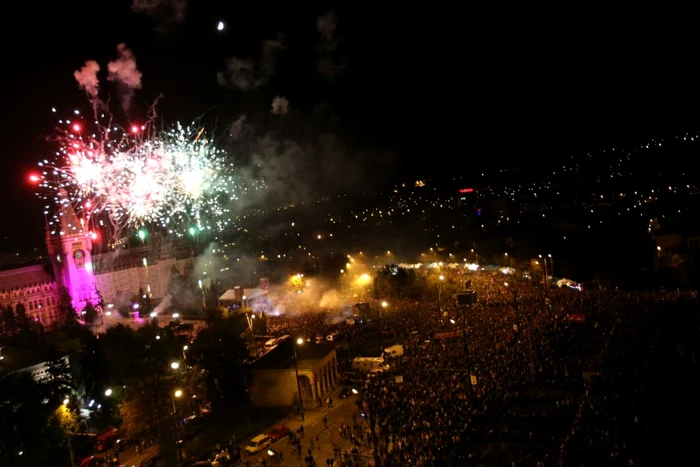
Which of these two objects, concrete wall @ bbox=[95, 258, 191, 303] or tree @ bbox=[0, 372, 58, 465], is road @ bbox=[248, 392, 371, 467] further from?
concrete wall @ bbox=[95, 258, 191, 303]

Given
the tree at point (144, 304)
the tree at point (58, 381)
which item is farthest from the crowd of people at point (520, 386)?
the tree at point (144, 304)

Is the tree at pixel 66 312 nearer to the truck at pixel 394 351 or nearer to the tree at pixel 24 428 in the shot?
the tree at pixel 24 428

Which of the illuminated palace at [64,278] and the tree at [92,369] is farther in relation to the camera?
the illuminated palace at [64,278]

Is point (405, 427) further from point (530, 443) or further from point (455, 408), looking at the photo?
point (530, 443)

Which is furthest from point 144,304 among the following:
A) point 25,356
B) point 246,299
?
point 25,356

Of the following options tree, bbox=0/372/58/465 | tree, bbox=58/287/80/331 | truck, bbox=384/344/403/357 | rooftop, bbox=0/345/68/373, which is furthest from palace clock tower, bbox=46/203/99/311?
truck, bbox=384/344/403/357

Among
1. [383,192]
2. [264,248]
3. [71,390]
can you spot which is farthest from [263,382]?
[383,192]
